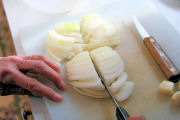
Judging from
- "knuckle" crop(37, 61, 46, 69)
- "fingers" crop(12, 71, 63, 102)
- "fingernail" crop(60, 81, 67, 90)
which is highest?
"knuckle" crop(37, 61, 46, 69)

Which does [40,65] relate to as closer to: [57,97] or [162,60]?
[57,97]

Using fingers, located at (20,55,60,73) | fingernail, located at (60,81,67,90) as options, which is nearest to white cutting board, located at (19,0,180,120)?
fingernail, located at (60,81,67,90)

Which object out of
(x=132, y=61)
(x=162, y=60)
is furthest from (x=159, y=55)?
(x=132, y=61)

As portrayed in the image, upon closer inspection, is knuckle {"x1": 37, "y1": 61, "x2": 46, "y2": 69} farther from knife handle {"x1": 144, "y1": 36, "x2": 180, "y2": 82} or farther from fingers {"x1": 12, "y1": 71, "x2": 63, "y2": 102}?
knife handle {"x1": 144, "y1": 36, "x2": 180, "y2": 82}

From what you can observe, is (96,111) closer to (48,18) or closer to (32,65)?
(32,65)

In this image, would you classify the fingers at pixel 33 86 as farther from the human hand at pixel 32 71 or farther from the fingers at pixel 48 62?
the fingers at pixel 48 62

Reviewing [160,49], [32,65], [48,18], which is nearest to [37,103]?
[32,65]

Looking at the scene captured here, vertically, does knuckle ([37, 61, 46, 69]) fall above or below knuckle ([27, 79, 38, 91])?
above
